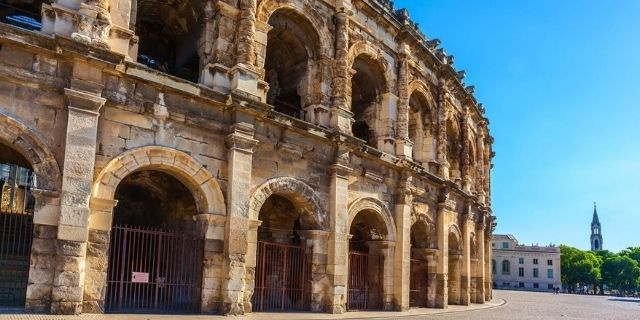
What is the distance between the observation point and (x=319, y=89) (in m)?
13.4

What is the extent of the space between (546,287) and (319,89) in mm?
64914

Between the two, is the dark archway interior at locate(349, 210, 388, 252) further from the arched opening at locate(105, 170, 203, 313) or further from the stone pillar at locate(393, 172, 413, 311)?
the arched opening at locate(105, 170, 203, 313)

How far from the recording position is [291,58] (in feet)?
46.2

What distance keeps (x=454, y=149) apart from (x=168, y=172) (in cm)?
1392

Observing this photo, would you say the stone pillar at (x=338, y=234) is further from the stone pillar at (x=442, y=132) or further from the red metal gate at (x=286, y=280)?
the stone pillar at (x=442, y=132)

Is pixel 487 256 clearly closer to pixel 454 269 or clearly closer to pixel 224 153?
pixel 454 269

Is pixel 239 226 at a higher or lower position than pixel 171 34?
lower

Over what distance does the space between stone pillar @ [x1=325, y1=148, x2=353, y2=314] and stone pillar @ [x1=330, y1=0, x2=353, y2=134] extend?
0.67 meters

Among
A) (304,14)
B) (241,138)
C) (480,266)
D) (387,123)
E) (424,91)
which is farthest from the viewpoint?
A: (480,266)

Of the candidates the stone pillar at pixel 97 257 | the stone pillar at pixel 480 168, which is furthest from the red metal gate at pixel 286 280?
the stone pillar at pixel 480 168

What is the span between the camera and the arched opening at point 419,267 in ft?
56.7

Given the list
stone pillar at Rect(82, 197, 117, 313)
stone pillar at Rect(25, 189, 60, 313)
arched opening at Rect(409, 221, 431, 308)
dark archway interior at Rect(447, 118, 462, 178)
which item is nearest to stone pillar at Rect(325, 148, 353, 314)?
arched opening at Rect(409, 221, 431, 308)

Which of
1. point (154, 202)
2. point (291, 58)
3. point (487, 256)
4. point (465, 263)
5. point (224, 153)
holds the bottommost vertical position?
point (465, 263)

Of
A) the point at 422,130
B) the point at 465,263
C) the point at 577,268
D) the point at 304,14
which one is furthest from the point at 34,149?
the point at 577,268
